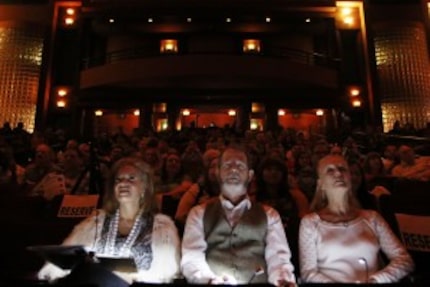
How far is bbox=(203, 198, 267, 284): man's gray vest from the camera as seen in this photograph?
201 centimetres

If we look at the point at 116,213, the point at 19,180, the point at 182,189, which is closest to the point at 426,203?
the point at 182,189

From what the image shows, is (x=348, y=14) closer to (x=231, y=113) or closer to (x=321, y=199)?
(x=231, y=113)

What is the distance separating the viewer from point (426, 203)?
3.02 meters

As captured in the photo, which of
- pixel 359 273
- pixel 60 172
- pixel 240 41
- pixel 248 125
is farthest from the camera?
pixel 240 41

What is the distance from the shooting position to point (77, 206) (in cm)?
313

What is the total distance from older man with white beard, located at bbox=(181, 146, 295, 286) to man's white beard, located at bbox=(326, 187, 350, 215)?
1.11 feet

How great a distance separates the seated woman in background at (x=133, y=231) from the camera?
2047 millimetres

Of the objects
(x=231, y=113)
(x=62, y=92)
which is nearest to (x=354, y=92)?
(x=231, y=113)

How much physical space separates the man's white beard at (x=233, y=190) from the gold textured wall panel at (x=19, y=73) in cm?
1007

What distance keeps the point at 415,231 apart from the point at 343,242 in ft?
2.30

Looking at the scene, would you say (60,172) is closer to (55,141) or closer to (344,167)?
(344,167)

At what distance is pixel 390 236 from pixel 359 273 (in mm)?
265

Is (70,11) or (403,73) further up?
(70,11)

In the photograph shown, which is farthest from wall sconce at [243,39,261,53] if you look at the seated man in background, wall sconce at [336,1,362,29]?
the seated man in background
